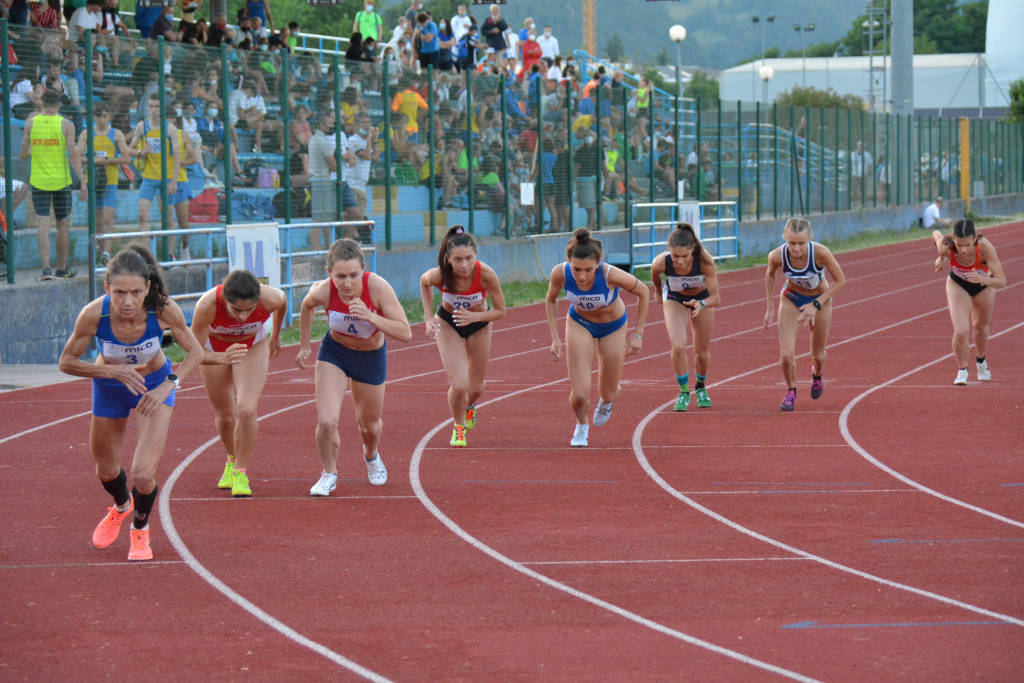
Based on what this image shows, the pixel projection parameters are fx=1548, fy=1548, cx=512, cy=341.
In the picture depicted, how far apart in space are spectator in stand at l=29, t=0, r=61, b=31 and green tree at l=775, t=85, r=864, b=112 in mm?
71532

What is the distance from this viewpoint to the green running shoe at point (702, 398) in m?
14.1

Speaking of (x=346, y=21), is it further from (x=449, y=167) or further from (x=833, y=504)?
(x=833, y=504)

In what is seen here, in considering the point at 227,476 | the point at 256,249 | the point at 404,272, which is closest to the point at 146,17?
the point at 256,249

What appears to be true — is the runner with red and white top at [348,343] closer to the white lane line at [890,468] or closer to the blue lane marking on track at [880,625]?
the white lane line at [890,468]

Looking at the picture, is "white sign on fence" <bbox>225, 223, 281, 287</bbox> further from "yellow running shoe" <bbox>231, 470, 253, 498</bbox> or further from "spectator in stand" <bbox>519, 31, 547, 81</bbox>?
"spectator in stand" <bbox>519, 31, 547, 81</bbox>

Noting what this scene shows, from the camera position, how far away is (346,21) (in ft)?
282

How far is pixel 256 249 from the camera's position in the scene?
64.0 ft

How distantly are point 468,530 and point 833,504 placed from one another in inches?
91.7

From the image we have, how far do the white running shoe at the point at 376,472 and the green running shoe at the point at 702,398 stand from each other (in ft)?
14.9

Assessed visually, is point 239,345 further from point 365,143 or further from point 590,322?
point 365,143

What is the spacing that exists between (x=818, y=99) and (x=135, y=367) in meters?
83.9

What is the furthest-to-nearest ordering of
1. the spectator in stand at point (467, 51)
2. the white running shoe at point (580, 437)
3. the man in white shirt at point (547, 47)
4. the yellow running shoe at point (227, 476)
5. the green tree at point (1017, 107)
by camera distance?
the green tree at point (1017, 107)
the man in white shirt at point (547, 47)
the spectator in stand at point (467, 51)
the white running shoe at point (580, 437)
the yellow running shoe at point (227, 476)

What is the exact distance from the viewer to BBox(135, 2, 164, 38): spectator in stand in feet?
69.9

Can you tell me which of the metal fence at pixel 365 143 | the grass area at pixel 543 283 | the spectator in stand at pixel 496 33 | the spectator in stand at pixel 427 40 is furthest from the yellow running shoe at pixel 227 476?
the spectator in stand at pixel 496 33
